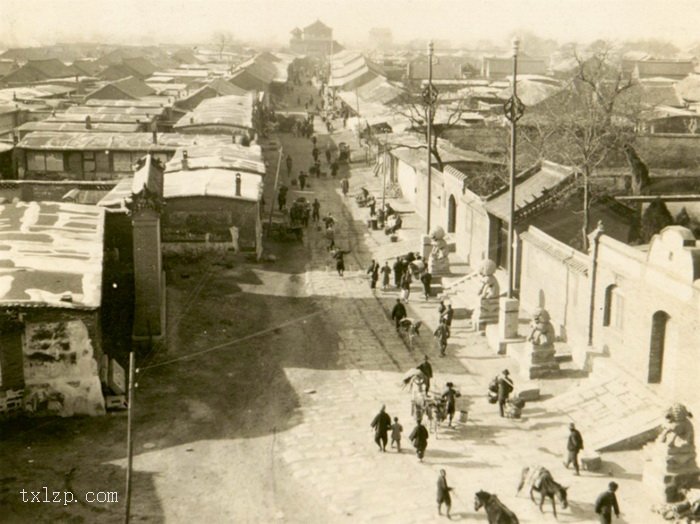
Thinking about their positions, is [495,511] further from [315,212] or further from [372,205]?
[372,205]

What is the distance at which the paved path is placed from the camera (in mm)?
19328

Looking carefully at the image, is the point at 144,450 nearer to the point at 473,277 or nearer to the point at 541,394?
the point at 541,394

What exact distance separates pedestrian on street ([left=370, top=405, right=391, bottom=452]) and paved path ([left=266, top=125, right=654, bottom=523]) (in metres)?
0.35

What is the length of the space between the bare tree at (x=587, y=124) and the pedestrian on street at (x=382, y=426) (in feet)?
45.3

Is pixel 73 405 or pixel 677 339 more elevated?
pixel 677 339

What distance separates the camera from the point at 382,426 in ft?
71.4

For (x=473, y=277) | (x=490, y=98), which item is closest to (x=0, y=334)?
(x=473, y=277)

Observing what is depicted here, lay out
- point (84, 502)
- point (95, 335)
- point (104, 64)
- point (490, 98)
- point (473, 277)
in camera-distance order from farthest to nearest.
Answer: point (104, 64), point (490, 98), point (473, 277), point (95, 335), point (84, 502)

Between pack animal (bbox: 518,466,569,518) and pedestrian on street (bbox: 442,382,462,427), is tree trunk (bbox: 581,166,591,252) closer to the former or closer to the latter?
pedestrian on street (bbox: 442,382,462,427)

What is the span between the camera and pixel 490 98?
3187 inches

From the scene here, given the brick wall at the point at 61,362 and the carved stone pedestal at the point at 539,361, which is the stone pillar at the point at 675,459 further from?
the brick wall at the point at 61,362

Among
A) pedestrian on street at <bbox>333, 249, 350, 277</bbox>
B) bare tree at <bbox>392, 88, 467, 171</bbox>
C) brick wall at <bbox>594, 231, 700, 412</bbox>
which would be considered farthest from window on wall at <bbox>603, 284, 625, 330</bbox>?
pedestrian on street at <bbox>333, 249, 350, 277</bbox>

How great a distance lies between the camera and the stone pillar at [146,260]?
28.5 m

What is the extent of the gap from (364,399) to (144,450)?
6.76 m
